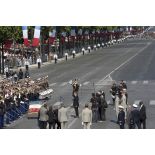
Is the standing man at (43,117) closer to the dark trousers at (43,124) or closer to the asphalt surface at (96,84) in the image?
the dark trousers at (43,124)

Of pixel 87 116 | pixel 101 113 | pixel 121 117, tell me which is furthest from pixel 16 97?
pixel 121 117

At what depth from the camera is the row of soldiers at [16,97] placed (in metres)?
34.6

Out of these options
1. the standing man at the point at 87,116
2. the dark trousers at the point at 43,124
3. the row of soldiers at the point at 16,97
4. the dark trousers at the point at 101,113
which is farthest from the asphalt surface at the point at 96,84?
the standing man at the point at 87,116

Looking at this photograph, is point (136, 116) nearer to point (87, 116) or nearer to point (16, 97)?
point (87, 116)

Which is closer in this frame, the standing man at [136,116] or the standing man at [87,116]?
the standing man at [136,116]

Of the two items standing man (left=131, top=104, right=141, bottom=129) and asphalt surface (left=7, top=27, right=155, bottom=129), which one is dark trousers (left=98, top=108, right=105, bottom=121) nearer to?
asphalt surface (left=7, top=27, right=155, bottom=129)

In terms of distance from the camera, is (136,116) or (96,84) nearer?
(136,116)

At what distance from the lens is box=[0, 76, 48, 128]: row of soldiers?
34.6 metres

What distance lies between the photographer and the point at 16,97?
37.2m

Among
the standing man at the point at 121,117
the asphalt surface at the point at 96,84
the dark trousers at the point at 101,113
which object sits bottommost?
the asphalt surface at the point at 96,84
